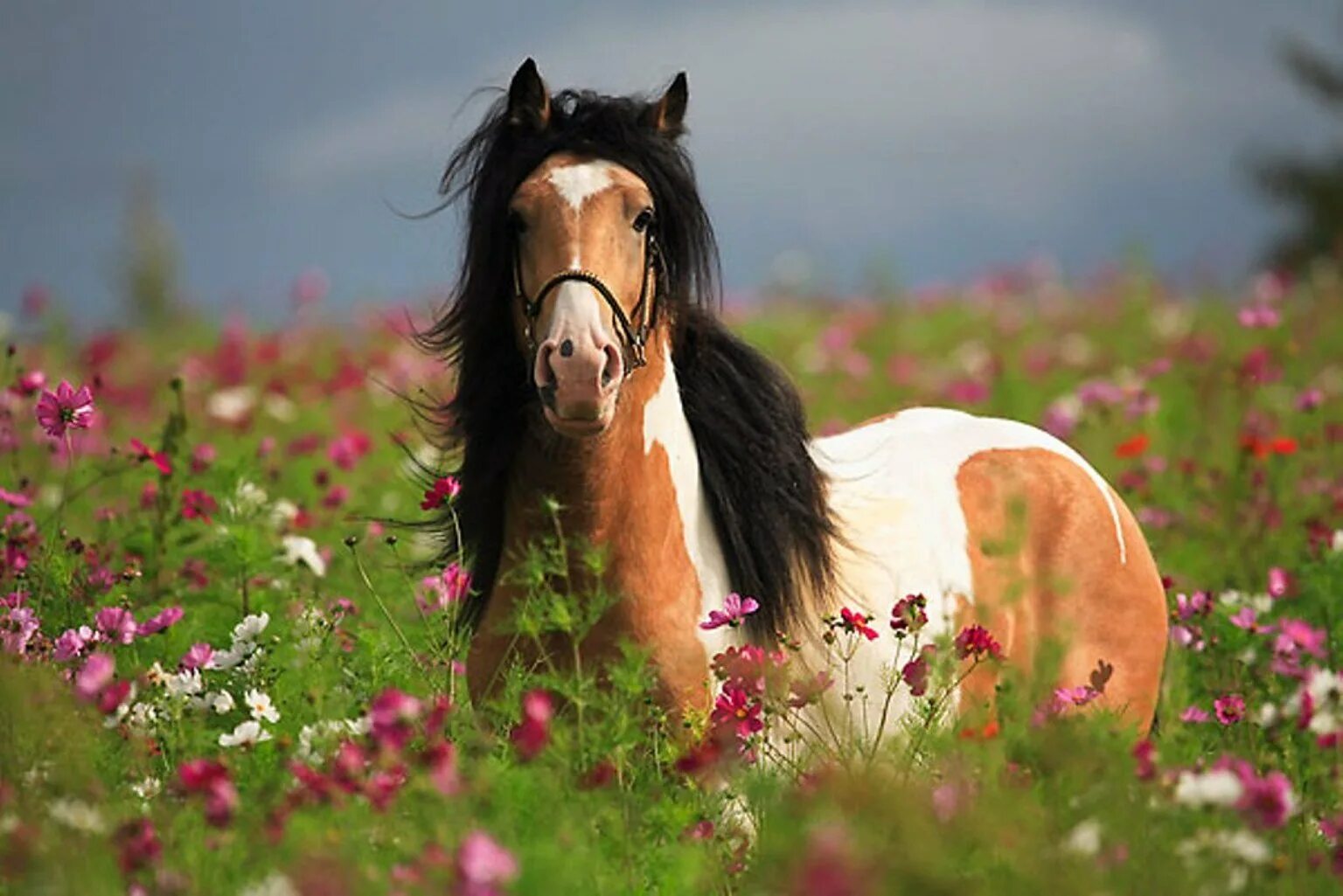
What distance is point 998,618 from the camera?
18.0 ft

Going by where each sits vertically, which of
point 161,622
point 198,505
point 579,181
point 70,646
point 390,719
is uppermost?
point 579,181

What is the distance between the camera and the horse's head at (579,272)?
4105 millimetres

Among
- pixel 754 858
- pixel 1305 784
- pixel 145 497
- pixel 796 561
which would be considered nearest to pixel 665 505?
pixel 796 561

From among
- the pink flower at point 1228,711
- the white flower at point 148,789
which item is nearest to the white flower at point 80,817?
the white flower at point 148,789

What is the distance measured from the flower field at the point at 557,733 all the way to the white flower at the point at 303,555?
19 mm

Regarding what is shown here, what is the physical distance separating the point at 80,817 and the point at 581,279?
166 cm

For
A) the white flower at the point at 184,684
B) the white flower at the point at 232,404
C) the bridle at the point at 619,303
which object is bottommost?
the white flower at the point at 232,404

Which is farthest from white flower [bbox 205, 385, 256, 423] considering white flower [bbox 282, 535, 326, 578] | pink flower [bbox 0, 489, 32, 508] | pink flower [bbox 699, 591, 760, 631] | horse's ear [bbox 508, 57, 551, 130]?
pink flower [bbox 699, 591, 760, 631]

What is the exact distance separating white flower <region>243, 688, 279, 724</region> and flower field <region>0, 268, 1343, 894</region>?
2 cm

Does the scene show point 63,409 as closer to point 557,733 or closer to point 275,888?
point 557,733

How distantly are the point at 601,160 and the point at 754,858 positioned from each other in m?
1.68

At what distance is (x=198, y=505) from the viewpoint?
247 inches

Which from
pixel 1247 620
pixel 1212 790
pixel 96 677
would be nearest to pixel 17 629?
pixel 96 677

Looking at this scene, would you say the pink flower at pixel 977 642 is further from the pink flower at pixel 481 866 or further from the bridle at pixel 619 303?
the pink flower at pixel 481 866
